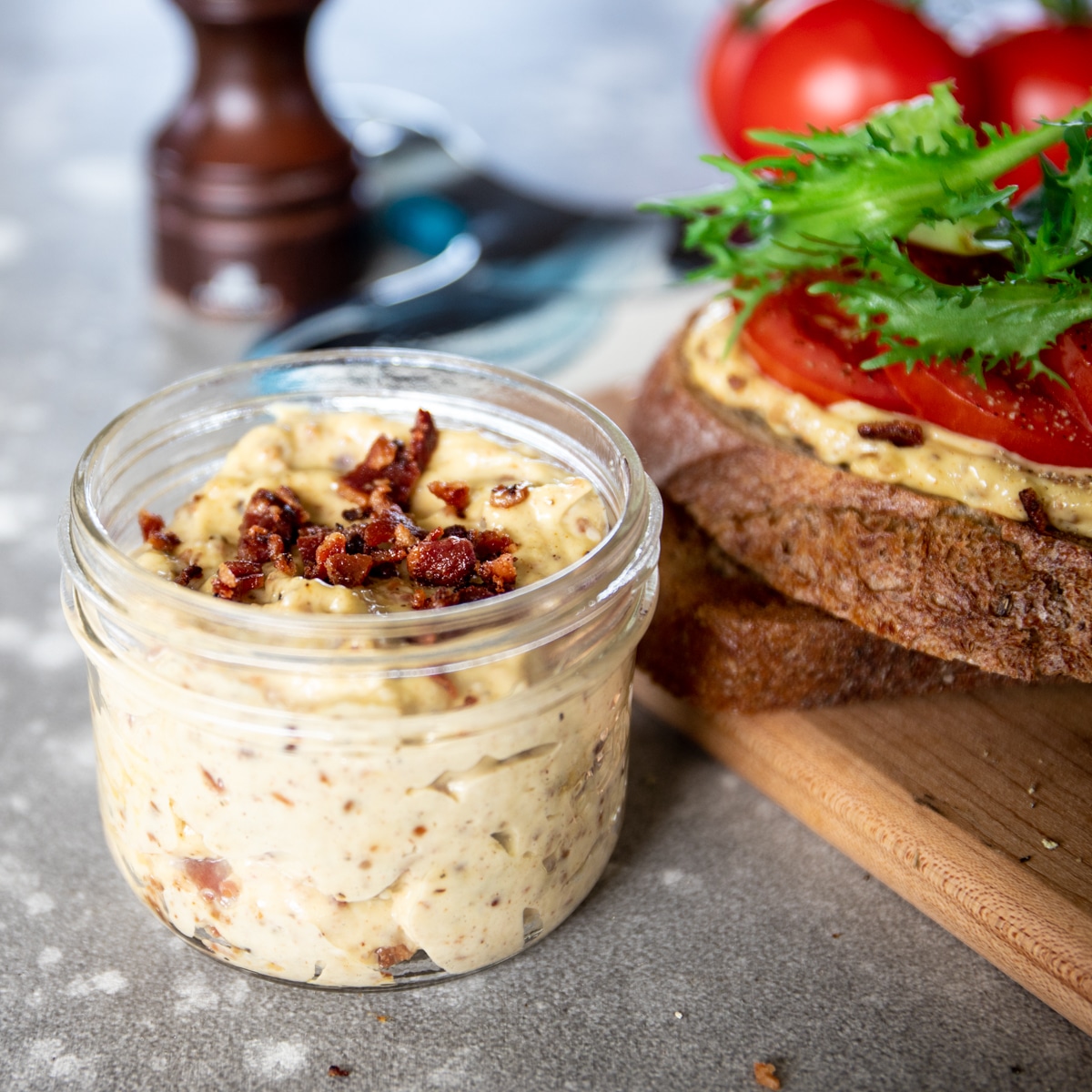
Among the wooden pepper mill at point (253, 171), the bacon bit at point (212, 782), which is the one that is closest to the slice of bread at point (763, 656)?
the bacon bit at point (212, 782)

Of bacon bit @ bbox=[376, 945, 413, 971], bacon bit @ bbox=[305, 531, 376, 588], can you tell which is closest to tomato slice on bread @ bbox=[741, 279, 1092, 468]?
bacon bit @ bbox=[305, 531, 376, 588]

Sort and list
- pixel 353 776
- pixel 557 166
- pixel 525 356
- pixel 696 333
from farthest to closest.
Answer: pixel 557 166 → pixel 525 356 → pixel 696 333 → pixel 353 776

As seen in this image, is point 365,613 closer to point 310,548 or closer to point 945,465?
point 310,548

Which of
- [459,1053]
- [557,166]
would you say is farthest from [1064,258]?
[557,166]

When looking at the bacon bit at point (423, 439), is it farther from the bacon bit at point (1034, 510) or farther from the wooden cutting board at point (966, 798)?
the bacon bit at point (1034, 510)

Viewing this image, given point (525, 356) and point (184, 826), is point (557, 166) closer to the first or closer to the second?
point (525, 356)
